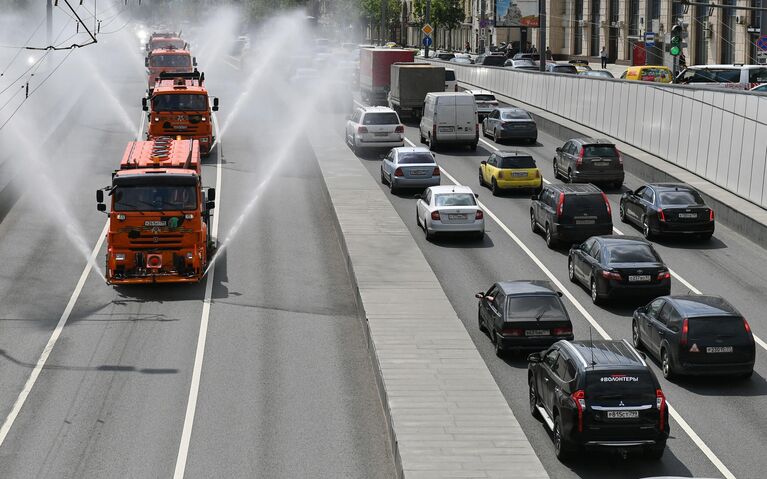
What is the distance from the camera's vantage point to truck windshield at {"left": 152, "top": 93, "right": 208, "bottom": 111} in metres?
48.2

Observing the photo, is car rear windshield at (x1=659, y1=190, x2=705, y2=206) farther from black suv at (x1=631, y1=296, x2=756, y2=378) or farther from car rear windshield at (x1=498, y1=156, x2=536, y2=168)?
black suv at (x1=631, y1=296, x2=756, y2=378)

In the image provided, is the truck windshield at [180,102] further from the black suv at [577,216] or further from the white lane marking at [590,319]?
the black suv at [577,216]

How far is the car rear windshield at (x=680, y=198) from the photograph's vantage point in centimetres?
3650

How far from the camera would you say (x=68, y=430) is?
21516mm

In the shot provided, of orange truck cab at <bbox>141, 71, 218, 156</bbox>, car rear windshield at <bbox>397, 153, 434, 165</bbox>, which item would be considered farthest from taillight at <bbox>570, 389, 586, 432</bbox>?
orange truck cab at <bbox>141, 71, 218, 156</bbox>

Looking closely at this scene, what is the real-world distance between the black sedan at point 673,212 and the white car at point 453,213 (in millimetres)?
5042

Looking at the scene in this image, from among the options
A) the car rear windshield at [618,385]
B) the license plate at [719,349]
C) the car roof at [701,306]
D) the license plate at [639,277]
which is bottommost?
the license plate at [639,277]

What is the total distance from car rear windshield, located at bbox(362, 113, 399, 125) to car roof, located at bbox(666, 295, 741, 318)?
1115 inches

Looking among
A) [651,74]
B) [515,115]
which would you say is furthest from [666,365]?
[651,74]

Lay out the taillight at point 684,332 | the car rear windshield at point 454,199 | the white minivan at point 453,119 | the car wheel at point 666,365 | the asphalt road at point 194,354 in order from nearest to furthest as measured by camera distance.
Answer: the asphalt road at point 194,354, the taillight at point 684,332, the car wheel at point 666,365, the car rear windshield at point 454,199, the white minivan at point 453,119

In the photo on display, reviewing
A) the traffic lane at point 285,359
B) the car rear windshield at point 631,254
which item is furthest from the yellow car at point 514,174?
the car rear windshield at point 631,254

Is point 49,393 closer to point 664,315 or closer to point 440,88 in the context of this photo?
point 664,315

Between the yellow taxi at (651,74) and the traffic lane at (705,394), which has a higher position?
the yellow taxi at (651,74)

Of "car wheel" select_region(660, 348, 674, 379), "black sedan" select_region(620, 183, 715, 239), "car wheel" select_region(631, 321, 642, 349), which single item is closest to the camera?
"car wheel" select_region(660, 348, 674, 379)
